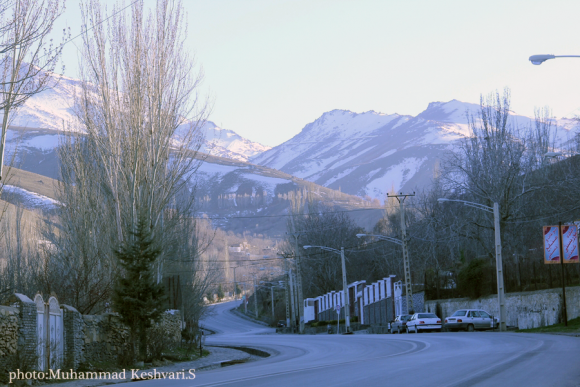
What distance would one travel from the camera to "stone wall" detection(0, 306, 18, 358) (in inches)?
634

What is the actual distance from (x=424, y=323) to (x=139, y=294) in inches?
951

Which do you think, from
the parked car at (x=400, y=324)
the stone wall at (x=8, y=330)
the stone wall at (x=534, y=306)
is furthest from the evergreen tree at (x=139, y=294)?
the parked car at (x=400, y=324)

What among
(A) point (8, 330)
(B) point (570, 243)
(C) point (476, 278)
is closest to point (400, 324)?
(C) point (476, 278)

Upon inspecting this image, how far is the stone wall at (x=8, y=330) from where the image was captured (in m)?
16.1

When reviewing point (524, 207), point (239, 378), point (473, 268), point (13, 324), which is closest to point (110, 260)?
point (13, 324)

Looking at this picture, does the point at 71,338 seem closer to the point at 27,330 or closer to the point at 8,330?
the point at 27,330

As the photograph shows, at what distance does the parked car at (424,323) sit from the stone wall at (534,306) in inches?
180

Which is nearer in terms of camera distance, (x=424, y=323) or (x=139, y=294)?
(x=139, y=294)

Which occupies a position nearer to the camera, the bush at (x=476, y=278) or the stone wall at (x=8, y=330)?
the stone wall at (x=8, y=330)

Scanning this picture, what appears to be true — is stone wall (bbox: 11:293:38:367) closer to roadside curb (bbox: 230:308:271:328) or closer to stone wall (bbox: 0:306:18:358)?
stone wall (bbox: 0:306:18:358)

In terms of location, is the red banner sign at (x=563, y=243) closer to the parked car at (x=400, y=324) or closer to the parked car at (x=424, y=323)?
the parked car at (x=424, y=323)

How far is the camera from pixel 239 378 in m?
15.3

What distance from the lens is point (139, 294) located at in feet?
75.9

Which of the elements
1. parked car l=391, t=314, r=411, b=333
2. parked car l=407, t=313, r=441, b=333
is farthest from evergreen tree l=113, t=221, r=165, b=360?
parked car l=391, t=314, r=411, b=333
